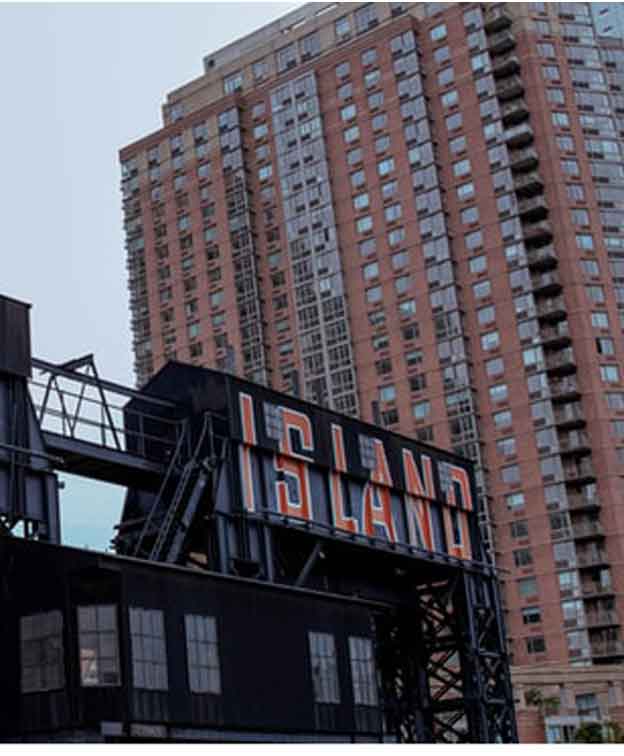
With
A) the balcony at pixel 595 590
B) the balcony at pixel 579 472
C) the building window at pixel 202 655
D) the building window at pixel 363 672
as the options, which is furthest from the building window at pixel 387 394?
the building window at pixel 202 655

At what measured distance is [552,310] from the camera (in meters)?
101

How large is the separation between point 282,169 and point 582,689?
53.6m

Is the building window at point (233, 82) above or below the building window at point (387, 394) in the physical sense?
above

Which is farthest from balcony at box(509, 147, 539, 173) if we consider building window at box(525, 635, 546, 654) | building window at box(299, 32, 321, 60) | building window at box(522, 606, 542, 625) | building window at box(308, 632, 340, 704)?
building window at box(308, 632, 340, 704)

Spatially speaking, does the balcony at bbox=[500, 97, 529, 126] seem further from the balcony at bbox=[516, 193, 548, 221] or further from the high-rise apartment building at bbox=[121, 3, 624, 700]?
the balcony at bbox=[516, 193, 548, 221]

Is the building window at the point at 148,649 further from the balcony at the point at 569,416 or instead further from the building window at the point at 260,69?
the building window at the point at 260,69

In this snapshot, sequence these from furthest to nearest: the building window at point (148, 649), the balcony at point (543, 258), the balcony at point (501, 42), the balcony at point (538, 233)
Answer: the balcony at point (501, 42) → the balcony at point (538, 233) → the balcony at point (543, 258) → the building window at point (148, 649)

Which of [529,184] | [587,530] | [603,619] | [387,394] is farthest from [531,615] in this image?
[529,184]

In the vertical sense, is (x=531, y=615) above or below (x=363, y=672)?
above

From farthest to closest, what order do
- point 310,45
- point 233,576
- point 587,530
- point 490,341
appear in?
point 310,45
point 490,341
point 587,530
point 233,576

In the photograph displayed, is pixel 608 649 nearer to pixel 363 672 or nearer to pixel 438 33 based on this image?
pixel 438 33

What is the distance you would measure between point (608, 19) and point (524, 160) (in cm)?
1787

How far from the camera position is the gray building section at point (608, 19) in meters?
112

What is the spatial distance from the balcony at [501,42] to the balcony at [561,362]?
2671 cm
